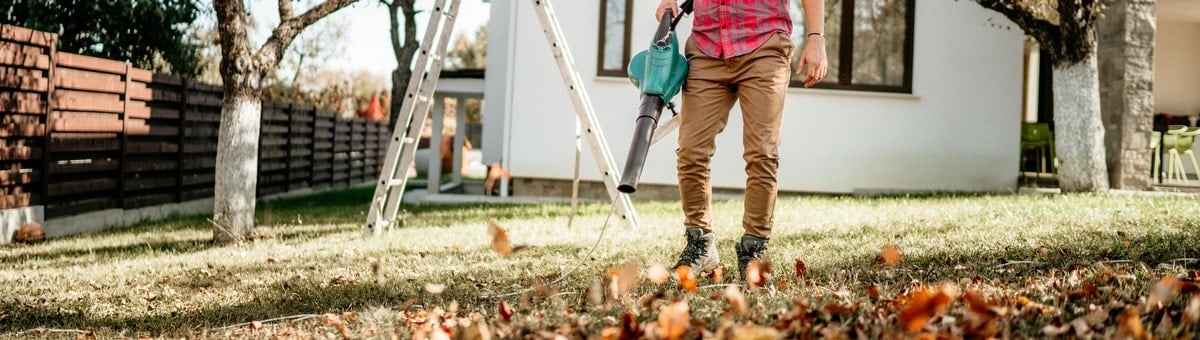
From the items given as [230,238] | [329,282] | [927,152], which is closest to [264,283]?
[329,282]

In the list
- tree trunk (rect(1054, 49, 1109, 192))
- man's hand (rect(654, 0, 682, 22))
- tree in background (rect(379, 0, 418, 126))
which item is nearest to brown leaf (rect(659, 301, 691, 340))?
man's hand (rect(654, 0, 682, 22))

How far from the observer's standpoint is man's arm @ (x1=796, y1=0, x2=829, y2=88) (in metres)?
3.31

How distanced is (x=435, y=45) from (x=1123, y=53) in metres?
7.12

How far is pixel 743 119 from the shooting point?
3332 millimetres

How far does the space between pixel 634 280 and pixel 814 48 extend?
42.9 inches

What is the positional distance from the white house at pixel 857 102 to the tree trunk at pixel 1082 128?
115cm

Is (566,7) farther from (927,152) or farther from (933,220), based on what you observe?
(933,220)

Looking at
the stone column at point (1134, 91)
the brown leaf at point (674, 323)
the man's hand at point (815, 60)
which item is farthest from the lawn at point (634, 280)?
the stone column at point (1134, 91)

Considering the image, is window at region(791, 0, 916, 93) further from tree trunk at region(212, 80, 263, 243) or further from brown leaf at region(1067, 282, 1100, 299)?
brown leaf at region(1067, 282, 1100, 299)

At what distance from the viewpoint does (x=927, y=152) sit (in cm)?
1001

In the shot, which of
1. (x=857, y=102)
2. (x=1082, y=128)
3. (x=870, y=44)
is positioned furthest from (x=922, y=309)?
(x=870, y=44)

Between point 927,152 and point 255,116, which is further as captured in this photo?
point 927,152

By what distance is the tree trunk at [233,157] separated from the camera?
5.96 meters

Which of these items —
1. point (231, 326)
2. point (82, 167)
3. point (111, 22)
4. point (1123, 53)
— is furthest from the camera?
point (111, 22)
